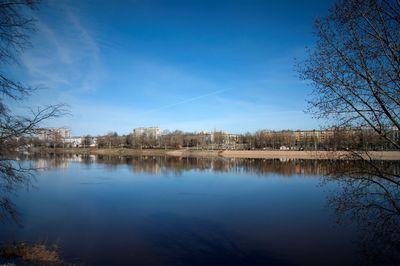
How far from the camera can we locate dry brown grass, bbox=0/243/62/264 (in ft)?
33.1

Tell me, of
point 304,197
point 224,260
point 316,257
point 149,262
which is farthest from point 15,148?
point 304,197

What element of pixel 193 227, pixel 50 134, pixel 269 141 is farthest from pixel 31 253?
pixel 269 141

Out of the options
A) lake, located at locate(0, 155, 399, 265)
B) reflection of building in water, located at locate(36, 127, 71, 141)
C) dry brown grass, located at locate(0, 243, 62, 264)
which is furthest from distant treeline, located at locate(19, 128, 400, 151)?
dry brown grass, located at locate(0, 243, 62, 264)

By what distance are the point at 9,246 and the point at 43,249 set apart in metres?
1.17

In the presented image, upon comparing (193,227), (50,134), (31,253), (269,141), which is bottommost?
(193,227)

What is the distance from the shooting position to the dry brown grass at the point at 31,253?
10081mm

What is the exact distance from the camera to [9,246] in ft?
35.8

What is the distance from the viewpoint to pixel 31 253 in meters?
10.5

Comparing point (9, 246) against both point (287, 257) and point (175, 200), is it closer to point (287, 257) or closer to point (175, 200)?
point (287, 257)

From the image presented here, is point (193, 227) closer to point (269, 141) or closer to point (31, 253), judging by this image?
point (31, 253)

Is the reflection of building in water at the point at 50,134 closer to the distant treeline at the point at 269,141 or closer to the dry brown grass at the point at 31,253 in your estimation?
the distant treeline at the point at 269,141

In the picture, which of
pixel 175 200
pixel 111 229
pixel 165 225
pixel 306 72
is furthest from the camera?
pixel 175 200

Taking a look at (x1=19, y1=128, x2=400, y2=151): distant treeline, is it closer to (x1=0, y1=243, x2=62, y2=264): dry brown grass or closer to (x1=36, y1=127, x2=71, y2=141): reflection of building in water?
(x1=36, y1=127, x2=71, y2=141): reflection of building in water

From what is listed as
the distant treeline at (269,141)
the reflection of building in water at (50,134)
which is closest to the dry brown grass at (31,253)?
the distant treeline at (269,141)
